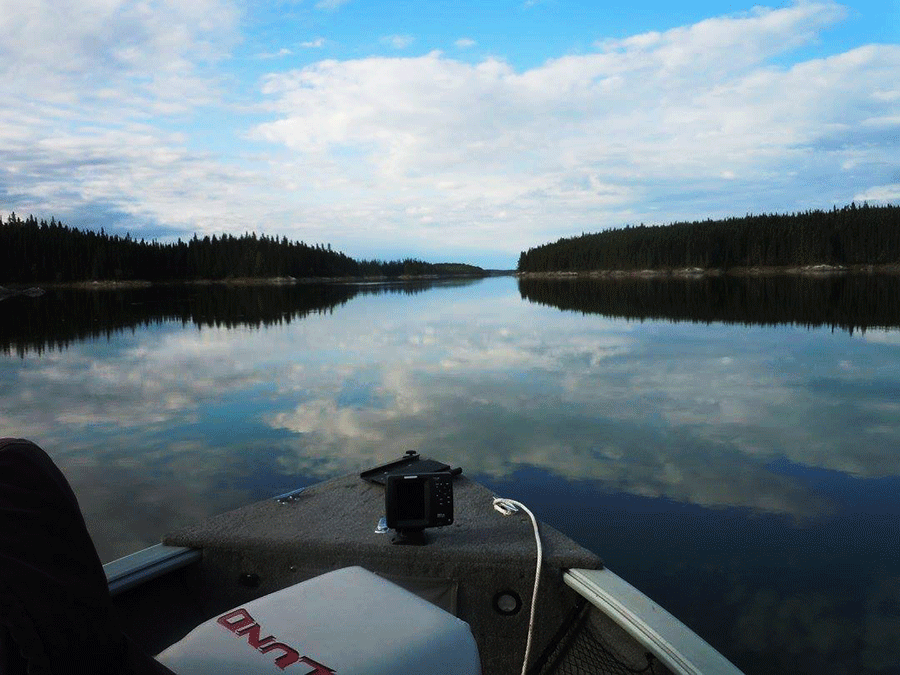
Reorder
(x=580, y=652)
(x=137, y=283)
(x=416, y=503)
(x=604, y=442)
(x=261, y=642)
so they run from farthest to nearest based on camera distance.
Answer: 1. (x=137, y=283)
2. (x=604, y=442)
3. (x=416, y=503)
4. (x=580, y=652)
5. (x=261, y=642)

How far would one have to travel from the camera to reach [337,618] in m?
2.65

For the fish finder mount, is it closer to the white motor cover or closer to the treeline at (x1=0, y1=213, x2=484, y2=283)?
the white motor cover

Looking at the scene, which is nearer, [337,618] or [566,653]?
[337,618]

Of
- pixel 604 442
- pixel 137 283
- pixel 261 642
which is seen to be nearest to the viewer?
pixel 261 642

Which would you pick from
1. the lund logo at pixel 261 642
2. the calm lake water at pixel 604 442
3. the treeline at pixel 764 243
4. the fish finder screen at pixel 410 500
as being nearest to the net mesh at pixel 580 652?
the fish finder screen at pixel 410 500

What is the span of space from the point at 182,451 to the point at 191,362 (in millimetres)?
11083

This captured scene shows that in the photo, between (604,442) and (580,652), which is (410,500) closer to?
(580,652)

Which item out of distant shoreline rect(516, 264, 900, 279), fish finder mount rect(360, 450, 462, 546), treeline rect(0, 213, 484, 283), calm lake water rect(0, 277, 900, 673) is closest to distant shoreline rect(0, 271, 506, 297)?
treeline rect(0, 213, 484, 283)

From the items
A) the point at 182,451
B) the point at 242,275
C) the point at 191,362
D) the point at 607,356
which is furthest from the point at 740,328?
the point at 242,275

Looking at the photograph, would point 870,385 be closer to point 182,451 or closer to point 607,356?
point 607,356

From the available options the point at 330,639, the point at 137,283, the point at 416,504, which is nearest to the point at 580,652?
the point at 416,504

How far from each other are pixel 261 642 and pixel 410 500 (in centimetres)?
170

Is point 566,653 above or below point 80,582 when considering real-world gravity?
→ below

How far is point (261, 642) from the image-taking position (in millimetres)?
2480
